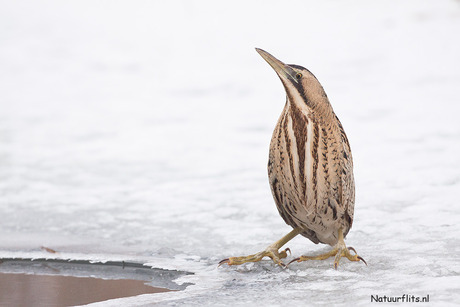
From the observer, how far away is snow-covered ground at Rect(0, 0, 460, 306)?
13.4 feet

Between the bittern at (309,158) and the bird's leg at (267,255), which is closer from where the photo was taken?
the bittern at (309,158)

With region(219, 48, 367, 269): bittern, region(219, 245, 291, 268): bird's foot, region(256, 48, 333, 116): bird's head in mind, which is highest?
region(256, 48, 333, 116): bird's head

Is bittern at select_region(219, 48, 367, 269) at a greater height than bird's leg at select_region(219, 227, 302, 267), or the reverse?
bittern at select_region(219, 48, 367, 269)

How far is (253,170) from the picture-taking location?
7.01 meters

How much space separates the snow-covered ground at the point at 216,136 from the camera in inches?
160

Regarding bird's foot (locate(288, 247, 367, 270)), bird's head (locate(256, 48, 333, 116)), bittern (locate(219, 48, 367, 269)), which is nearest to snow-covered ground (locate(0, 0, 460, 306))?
bird's foot (locate(288, 247, 367, 270))

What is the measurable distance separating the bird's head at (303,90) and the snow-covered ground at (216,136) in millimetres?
806

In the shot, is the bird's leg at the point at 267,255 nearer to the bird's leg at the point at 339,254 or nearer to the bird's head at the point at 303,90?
the bird's leg at the point at 339,254

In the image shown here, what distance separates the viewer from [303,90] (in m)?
3.73

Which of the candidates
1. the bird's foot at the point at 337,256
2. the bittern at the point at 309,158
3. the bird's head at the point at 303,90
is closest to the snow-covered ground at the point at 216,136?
the bird's foot at the point at 337,256

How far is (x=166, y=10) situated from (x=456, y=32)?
455 centimetres

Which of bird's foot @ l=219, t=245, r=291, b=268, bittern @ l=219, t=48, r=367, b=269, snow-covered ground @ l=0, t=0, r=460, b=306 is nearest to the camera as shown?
bittern @ l=219, t=48, r=367, b=269

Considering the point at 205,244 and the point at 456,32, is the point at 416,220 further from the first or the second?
the point at 456,32

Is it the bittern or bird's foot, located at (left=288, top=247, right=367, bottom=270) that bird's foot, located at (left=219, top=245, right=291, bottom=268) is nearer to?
bird's foot, located at (left=288, top=247, right=367, bottom=270)
